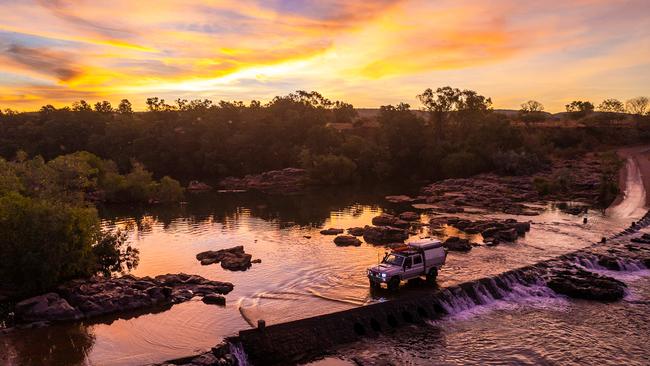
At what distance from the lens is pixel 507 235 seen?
61562 millimetres

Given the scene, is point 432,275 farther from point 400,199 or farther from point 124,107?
point 124,107

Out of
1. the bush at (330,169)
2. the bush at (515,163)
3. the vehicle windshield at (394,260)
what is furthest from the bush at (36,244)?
the bush at (515,163)

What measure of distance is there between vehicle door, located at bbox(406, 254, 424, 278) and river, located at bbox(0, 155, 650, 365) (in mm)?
1337

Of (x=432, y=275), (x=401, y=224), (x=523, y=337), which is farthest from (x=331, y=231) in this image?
(x=523, y=337)

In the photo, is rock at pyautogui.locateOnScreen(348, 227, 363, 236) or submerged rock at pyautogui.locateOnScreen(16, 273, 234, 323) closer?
submerged rock at pyautogui.locateOnScreen(16, 273, 234, 323)

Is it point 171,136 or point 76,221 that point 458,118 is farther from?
point 76,221

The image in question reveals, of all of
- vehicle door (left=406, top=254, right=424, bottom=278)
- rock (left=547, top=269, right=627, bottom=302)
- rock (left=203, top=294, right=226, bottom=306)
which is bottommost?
rock (left=547, top=269, right=627, bottom=302)

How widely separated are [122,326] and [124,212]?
57.7 meters

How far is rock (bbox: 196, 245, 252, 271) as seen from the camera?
169ft

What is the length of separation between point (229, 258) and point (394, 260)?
20.9 m

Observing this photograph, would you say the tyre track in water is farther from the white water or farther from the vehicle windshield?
the white water

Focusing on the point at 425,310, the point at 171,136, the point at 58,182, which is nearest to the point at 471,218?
the point at 425,310

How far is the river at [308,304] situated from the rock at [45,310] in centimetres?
181

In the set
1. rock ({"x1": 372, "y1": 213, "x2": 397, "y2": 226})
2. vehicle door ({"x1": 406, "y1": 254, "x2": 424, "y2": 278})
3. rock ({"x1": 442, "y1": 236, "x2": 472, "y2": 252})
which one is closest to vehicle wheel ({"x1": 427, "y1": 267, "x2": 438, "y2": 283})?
vehicle door ({"x1": 406, "y1": 254, "x2": 424, "y2": 278})
